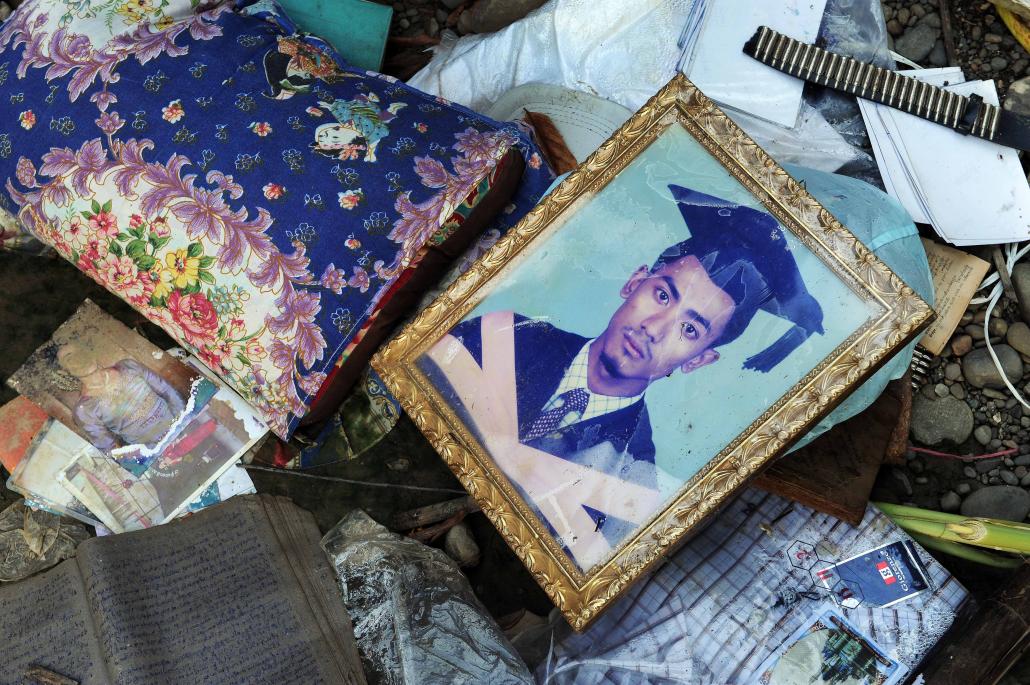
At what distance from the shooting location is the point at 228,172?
1.38 m

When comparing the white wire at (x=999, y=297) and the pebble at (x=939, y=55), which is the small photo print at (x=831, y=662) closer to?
the white wire at (x=999, y=297)

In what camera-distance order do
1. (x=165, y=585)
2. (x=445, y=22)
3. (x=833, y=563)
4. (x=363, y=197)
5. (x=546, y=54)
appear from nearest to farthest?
1. (x=363, y=197)
2. (x=833, y=563)
3. (x=165, y=585)
4. (x=546, y=54)
5. (x=445, y=22)

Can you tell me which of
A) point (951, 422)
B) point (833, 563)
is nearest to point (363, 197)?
point (833, 563)

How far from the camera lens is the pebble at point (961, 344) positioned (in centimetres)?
180

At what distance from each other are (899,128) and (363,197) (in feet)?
3.94

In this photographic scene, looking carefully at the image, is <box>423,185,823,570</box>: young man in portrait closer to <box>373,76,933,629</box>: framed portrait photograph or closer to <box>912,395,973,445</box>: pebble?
<box>373,76,933,629</box>: framed portrait photograph

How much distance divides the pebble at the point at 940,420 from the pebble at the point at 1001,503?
0.43 ft

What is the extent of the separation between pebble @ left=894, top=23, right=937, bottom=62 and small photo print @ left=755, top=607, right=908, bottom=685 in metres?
1.37

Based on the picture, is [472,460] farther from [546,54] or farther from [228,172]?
[546,54]

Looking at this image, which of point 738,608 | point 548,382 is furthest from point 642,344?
point 738,608

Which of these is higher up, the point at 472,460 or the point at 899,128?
the point at 899,128

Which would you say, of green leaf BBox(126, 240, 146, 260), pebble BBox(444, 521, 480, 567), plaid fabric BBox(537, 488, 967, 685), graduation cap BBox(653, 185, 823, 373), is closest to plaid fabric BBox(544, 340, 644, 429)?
graduation cap BBox(653, 185, 823, 373)

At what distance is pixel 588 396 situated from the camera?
124 cm

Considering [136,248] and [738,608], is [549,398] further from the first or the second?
[136,248]
